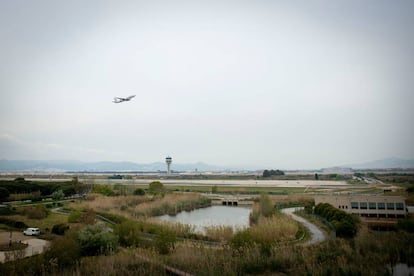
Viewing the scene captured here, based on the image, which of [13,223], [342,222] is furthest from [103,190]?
[342,222]

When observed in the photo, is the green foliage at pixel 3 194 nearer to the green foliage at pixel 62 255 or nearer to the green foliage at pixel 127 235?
the green foliage at pixel 127 235

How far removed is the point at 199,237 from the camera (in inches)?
653

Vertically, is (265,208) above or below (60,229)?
below

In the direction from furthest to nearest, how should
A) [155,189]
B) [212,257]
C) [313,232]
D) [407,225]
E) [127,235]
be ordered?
1. [155,189]
2. [313,232]
3. [127,235]
4. [407,225]
5. [212,257]

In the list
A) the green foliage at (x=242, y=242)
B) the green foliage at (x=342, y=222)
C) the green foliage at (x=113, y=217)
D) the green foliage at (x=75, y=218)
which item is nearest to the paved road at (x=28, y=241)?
the green foliage at (x=75, y=218)

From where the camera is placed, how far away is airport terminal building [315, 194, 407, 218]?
64.3 ft

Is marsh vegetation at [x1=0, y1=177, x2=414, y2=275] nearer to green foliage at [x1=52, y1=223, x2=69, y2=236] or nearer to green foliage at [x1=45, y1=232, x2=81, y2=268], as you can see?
green foliage at [x1=45, y1=232, x2=81, y2=268]

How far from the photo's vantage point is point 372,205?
21953 millimetres

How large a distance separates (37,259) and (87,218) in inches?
409

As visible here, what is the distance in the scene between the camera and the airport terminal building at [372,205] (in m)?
19.6

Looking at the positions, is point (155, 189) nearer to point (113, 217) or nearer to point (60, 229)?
point (113, 217)

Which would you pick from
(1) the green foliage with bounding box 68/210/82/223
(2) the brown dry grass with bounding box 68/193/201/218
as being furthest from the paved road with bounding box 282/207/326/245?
(1) the green foliage with bounding box 68/210/82/223

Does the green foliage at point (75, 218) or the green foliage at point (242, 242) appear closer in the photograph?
the green foliage at point (242, 242)

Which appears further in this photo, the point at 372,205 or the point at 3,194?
the point at 3,194
